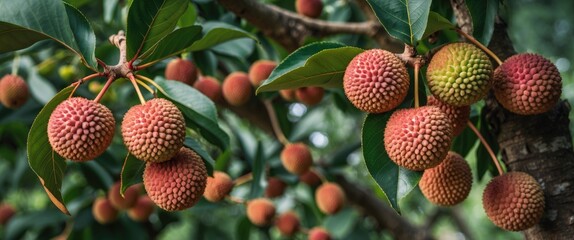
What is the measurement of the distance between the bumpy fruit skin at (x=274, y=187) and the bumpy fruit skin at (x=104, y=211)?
0.49 meters

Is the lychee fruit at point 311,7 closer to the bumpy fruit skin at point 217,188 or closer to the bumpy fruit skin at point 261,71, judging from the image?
the bumpy fruit skin at point 261,71

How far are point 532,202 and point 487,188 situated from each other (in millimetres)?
78

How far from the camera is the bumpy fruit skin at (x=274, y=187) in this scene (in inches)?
80.0

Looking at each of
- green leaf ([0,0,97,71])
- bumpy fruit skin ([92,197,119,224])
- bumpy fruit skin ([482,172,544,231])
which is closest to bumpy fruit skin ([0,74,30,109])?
bumpy fruit skin ([92,197,119,224])

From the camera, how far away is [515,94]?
3.13ft

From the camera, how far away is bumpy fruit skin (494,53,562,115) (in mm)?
937

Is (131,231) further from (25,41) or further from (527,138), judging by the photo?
(527,138)

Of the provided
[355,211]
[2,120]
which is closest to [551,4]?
[355,211]

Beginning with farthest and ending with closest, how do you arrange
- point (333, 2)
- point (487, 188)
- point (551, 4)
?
point (551, 4), point (333, 2), point (487, 188)

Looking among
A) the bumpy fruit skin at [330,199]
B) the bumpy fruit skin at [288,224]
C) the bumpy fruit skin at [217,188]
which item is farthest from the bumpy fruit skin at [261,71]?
the bumpy fruit skin at [288,224]

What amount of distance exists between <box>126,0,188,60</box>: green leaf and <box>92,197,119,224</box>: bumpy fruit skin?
105cm

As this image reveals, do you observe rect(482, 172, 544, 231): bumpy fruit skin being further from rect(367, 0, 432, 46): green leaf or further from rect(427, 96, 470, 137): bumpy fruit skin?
rect(367, 0, 432, 46): green leaf

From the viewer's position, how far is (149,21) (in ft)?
3.42

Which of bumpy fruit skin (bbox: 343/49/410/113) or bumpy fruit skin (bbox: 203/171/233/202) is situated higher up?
bumpy fruit skin (bbox: 343/49/410/113)
